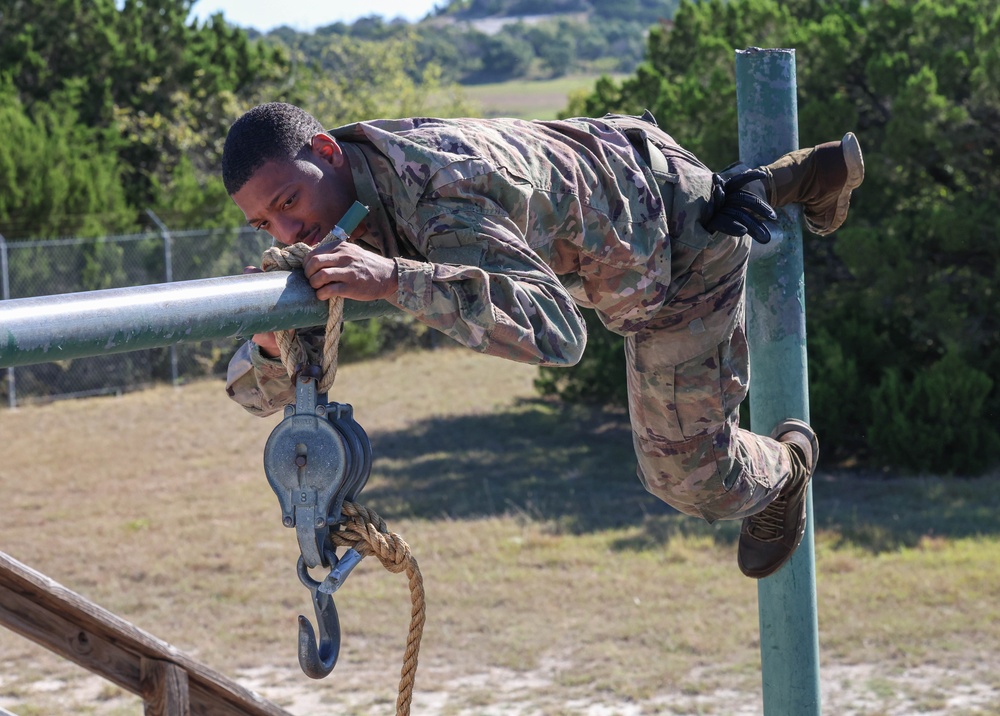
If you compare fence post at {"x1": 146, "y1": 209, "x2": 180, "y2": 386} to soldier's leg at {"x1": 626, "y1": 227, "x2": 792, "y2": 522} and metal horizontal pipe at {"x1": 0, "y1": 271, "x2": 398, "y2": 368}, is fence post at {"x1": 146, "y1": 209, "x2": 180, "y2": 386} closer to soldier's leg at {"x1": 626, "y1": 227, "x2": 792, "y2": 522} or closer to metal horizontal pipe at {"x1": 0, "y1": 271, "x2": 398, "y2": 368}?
soldier's leg at {"x1": 626, "y1": 227, "x2": 792, "y2": 522}

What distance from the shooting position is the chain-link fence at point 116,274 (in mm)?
11867

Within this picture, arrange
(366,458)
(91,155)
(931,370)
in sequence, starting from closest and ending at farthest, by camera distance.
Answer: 1. (366,458)
2. (931,370)
3. (91,155)

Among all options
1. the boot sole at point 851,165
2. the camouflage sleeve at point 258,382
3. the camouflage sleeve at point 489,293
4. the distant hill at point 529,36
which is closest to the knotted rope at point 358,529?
the camouflage sleeve at point 489,293

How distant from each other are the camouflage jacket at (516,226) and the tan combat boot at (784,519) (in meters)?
0.53

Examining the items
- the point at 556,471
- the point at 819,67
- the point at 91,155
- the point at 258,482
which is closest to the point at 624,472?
the point at 556,471

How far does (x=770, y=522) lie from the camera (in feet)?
9.50

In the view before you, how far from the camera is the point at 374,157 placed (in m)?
2.09

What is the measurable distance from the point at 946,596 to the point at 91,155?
11241 mm

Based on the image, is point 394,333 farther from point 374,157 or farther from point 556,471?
point 374,157

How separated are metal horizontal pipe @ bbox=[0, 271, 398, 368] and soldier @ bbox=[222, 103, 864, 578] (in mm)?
71

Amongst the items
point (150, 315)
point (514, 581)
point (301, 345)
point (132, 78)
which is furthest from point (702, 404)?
point (132, 78)

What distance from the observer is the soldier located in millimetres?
1862

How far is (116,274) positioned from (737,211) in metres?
11.1

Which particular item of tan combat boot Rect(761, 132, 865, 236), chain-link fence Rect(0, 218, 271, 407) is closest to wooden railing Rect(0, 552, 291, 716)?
tan combat boot Rect(761, 132, 865, 236)
